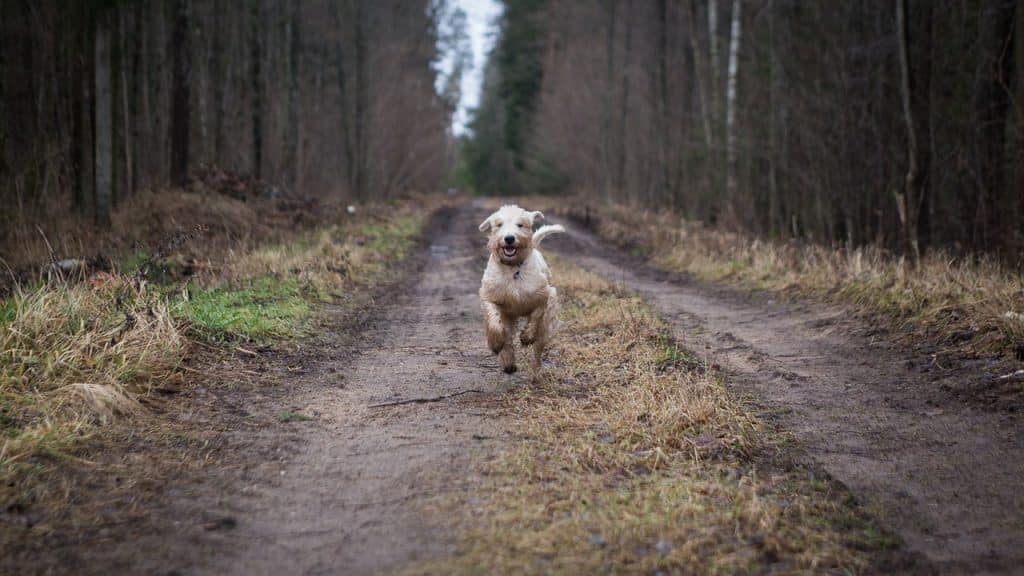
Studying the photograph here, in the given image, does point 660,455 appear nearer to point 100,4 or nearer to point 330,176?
point 100,4

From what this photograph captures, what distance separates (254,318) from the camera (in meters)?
7.87

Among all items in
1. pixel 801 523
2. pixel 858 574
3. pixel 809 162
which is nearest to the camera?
pixel 858 574

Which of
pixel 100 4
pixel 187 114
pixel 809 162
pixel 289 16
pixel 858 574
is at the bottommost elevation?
pixel 858 574

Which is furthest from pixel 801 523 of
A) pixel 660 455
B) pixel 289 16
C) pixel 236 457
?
pixel 289 16

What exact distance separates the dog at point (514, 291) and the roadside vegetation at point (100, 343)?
2.49 metres

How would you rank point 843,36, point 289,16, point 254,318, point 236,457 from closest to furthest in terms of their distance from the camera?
point 236,457
point 254,318
point 843,36
point 289,16

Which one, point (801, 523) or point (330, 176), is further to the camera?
point (330, 176)

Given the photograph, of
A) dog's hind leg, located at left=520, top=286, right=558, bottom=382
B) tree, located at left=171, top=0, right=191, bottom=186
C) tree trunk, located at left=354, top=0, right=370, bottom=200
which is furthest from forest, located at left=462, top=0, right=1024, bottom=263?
tree, located at left=171, top=0, right=191, bottom=186

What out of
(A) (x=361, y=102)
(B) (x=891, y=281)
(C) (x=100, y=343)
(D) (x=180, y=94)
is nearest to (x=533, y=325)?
(C) (x=100, y=343)

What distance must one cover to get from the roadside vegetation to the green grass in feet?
0.04

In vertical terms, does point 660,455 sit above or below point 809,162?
below

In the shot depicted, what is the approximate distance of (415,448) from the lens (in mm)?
4645

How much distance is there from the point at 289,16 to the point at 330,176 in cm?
1012

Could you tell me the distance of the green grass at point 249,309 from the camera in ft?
23.5
